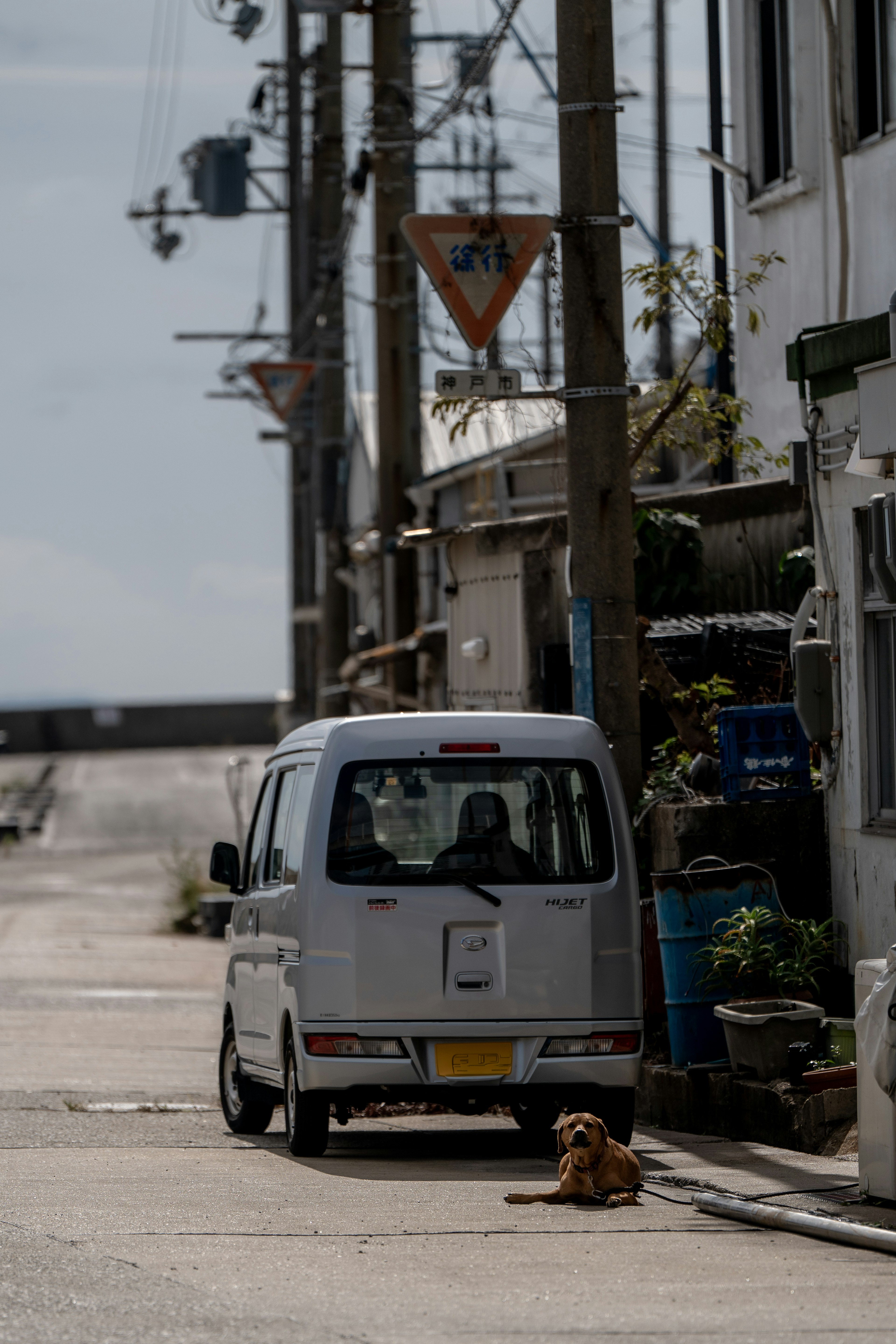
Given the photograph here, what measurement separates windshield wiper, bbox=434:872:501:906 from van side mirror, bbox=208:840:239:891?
2.21 metres

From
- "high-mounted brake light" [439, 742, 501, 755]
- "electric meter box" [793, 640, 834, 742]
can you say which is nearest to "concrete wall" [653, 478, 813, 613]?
"electric meter box" [793, 640, 834, 742]

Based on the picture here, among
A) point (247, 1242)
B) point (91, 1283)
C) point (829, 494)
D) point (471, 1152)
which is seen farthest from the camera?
point (829, 494)

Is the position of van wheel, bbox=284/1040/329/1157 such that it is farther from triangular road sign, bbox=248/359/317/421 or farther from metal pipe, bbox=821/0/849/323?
triangular road sign, bbox=248/359/317/421

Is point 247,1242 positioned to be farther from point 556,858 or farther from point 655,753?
point 655,753

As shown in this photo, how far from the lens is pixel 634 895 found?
9.38m

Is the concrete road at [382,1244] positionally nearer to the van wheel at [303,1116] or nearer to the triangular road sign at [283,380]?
the van wheel at [303,1116]

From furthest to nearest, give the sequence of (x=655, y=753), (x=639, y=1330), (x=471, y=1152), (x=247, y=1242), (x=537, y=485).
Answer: (x=537, y=485)
(x=655, y=753)
(x=471, y=1152)
(x=247, y=1242)
(x=639, y=1330)

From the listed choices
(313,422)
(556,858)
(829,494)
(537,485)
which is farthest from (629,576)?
(313,422)

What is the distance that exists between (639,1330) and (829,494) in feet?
21.4

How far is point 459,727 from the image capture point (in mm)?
9359

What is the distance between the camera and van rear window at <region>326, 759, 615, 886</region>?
9211 millimetres

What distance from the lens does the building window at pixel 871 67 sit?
1304 centimetres

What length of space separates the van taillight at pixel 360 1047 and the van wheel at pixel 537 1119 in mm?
1402

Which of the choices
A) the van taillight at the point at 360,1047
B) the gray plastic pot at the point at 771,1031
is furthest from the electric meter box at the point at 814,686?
the van taillight at the point at 360,1047
